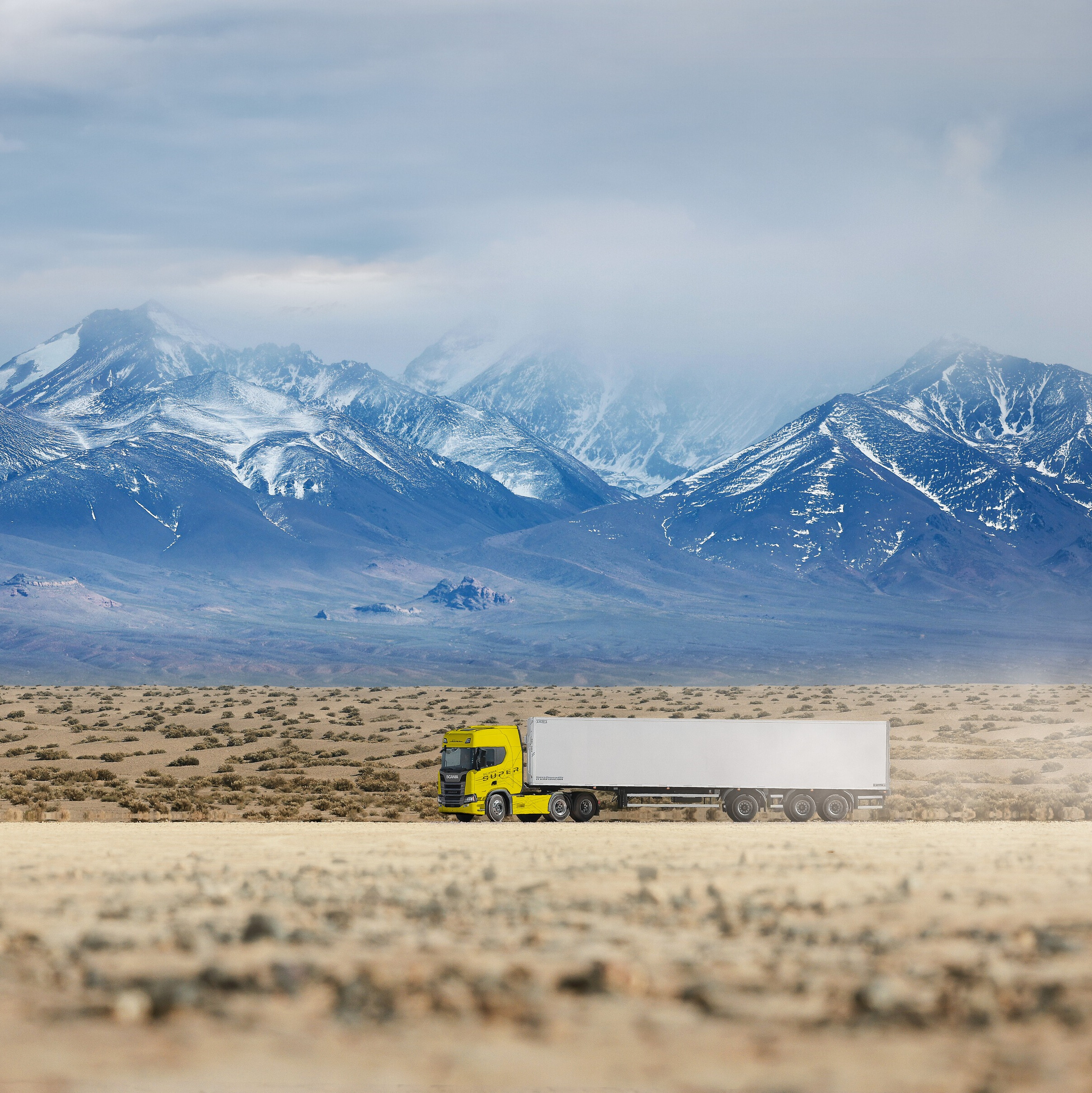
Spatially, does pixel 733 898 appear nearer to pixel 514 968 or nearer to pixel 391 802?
pixel 514 968

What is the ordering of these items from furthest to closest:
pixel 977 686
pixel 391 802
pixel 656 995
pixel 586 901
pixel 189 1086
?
pixel 977 686 → pixel 391 802 → pixel 586 901 → pixel 656 995 → pixel 189 1086

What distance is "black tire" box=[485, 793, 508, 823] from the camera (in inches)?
1524

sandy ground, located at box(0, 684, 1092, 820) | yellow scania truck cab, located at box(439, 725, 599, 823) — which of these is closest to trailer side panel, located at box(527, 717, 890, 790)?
yellow scania truck cab, located at box(439, 725, 599, 823)

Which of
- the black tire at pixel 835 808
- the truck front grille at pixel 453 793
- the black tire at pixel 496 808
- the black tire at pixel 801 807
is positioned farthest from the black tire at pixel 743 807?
the truck front grille at pixel 453 793

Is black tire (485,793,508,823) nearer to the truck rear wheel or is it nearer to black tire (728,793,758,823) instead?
the truck rear wheel

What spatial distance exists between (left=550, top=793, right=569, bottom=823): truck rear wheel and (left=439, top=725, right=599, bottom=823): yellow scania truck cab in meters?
0.01

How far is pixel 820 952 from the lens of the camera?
42.3 feet

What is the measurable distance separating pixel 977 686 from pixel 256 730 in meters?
71.3

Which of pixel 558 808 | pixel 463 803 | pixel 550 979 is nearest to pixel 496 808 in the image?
pixel 463 803

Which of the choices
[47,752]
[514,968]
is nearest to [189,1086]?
[514,968]

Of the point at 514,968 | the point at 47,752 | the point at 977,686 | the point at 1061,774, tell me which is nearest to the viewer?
the point at 514,968

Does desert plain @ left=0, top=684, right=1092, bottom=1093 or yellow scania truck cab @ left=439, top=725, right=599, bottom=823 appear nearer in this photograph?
desert plain @ left=0, top=684, right=1092, bottom=1093

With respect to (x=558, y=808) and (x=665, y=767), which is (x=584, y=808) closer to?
(x=558, y=808)

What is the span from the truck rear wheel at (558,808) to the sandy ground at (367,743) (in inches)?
204
